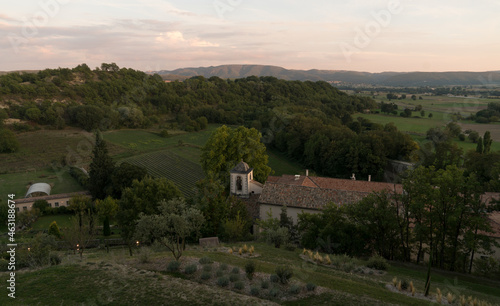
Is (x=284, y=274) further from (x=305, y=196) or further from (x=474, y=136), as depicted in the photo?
(x=474, y=136)

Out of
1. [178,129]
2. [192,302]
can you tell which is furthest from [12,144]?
[192,302]

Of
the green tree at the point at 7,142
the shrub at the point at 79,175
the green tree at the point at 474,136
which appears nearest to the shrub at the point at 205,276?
the shrub at the point at 79,175

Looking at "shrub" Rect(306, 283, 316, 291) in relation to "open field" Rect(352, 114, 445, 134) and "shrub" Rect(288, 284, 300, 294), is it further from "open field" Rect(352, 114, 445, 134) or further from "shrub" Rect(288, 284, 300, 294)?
"open field" Rect(352, 114, 445, 134)

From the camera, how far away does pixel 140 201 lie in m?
26.3

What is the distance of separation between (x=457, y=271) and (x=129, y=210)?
80.4ft

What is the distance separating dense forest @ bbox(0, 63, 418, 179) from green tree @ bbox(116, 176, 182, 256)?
30862mm

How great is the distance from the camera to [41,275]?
13.6 m

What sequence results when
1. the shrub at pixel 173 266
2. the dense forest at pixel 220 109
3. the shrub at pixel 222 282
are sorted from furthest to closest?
the dense forest at pixel 220 109 < the shrub at pixel 173 266 < the shrub at pixel 222 282

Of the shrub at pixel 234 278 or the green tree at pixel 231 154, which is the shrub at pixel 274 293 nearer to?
the shrub at pixel 234 278

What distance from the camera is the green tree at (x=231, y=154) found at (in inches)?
1436

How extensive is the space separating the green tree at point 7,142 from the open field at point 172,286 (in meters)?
58.2

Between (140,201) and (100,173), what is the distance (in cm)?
1878

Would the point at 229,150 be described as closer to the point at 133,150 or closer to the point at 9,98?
the point at 133,150

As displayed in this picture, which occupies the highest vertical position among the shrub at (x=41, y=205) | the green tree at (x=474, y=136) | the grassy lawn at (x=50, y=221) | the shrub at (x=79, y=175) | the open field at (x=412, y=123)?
the open field at (x=412, y=123)
